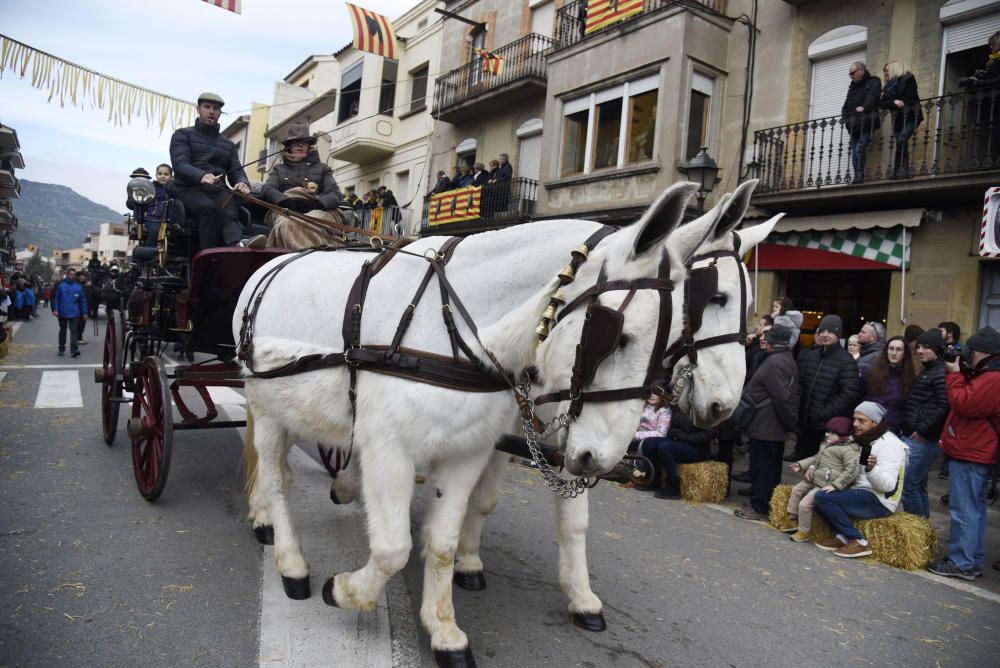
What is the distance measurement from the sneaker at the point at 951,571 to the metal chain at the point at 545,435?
142 inches

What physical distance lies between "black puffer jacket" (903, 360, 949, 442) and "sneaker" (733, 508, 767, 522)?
4.97 feet

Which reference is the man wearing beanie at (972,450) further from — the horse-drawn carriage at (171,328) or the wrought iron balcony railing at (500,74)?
the wrought iron balcony railing at (500,74)

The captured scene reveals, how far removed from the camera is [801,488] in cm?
582

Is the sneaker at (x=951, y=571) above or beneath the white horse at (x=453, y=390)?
beneath

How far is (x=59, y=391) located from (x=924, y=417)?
34.0 feet

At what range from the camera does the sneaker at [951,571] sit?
494cm

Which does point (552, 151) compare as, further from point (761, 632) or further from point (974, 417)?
point (761, 632)

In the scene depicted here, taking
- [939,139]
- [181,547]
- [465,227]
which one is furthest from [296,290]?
[465,227]

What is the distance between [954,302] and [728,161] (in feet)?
15.4

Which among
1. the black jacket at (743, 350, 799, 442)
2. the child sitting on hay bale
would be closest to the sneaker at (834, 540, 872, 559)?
the child sitting on hay bale

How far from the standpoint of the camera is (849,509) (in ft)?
17.8

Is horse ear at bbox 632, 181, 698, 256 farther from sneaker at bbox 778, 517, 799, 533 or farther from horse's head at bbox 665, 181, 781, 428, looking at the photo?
sneaker at bbox 778, 517, 799, 533

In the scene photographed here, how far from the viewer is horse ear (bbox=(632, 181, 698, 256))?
89.8 inches

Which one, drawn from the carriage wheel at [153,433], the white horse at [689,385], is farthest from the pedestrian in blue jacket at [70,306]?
the white horse at [689,385]
